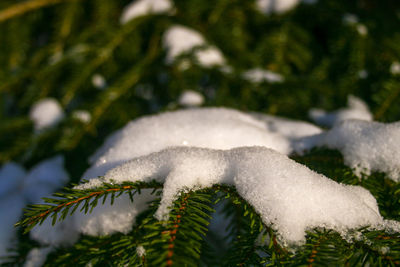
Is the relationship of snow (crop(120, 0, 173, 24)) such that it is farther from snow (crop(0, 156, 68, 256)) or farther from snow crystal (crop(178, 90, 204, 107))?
snow (crop(0, 156, 68, 256))

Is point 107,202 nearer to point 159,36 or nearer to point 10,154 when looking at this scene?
point 10,154

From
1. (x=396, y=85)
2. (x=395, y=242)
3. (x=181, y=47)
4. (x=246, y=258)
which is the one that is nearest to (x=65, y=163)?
(x=181, y=47)

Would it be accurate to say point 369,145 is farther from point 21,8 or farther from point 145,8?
point 21,8

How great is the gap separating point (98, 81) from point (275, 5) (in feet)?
3.71

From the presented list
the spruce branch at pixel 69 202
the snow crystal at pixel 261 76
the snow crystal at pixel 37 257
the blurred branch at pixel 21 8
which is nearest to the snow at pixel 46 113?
the blurred branch at pixel 21 8

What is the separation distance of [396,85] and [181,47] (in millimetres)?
1080

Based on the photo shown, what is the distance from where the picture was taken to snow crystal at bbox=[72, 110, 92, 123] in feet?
4.42

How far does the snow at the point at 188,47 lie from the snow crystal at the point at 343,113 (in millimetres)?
583

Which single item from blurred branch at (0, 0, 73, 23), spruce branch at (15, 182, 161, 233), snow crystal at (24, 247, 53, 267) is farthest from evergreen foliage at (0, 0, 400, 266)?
spruce branch at (15, 182, 161, 233)

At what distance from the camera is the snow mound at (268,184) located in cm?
58

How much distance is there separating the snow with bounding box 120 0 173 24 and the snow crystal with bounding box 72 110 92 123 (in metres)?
0.60

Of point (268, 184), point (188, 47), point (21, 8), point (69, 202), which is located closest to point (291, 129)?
point (268, 184)

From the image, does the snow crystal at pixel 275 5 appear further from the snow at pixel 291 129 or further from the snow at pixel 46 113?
the snow at pixel 46 113

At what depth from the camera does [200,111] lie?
107 cm
